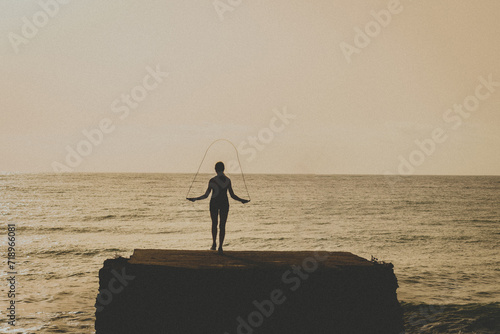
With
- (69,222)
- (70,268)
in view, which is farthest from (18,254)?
(69,222)

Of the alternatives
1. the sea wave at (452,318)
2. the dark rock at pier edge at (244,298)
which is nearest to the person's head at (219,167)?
the dark rock at pier edge at (244,298)

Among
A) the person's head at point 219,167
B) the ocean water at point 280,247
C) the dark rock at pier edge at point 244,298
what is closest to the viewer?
the dark rock at pier edge at point 244,298

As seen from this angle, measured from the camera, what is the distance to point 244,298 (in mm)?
9016

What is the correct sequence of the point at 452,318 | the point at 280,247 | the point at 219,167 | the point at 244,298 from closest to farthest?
the point at 244,298 < the point at 219,167 < the point at 452,318 < the point at 280,247

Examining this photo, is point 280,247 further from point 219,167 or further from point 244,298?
point 244,298

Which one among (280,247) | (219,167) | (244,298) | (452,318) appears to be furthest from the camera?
(280,247)

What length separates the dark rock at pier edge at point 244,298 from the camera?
8906mm

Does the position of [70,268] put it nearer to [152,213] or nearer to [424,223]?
[152,213]

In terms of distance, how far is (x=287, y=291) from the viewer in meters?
9.09

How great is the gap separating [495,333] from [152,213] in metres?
42.1

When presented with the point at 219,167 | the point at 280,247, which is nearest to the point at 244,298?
the point at 219,167

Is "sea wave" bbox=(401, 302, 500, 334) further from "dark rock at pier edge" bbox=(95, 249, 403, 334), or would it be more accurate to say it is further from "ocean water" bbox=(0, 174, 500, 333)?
"dark rock at pier edge" bbox=(95, 249, 403, 334)

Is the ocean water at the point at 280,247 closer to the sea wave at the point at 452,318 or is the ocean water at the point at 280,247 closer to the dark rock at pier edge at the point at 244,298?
the sea wave at the point at 452,318

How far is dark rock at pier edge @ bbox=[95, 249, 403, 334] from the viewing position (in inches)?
351
